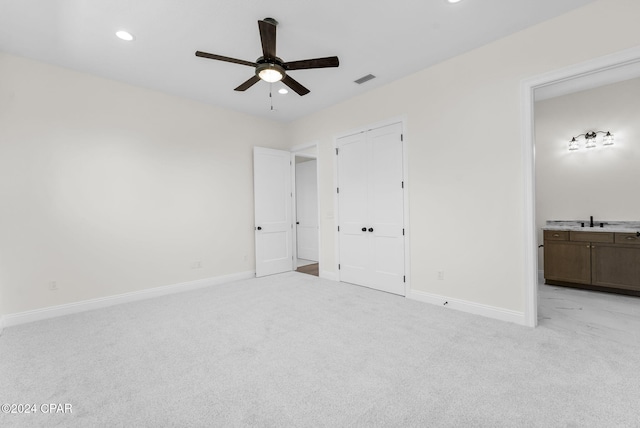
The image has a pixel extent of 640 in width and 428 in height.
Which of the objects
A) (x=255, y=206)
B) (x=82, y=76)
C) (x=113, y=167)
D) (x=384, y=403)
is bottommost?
(x=384, y=403)

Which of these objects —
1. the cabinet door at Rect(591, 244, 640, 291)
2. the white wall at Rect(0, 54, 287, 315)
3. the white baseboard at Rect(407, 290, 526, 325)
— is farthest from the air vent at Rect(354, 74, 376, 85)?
the cabinet door at Rect(591, 244, 640, 291)

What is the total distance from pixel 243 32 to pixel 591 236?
17.1ft

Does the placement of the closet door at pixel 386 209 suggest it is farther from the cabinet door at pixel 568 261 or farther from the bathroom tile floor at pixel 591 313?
the cabinet door at pixel 568 261

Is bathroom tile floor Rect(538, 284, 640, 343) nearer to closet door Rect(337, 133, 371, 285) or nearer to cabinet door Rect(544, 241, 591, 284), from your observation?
cabinet door Rect(544, 241, 591, 284)

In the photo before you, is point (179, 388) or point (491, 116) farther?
point (491, 116)

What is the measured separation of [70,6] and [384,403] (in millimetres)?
4031

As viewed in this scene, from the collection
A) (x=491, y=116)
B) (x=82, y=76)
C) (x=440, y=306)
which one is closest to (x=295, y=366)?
(x=440, y=306)

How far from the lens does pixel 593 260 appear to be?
12.9ft

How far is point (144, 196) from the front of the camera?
4.12 m

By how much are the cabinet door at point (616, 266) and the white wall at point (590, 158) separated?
26.2 inches

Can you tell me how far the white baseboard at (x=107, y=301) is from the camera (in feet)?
10.6

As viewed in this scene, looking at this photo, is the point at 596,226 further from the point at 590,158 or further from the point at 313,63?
the point at 313,63

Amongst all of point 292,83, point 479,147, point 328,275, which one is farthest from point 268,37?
point 328,275

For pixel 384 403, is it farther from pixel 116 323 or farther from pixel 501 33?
pixel 501 33
